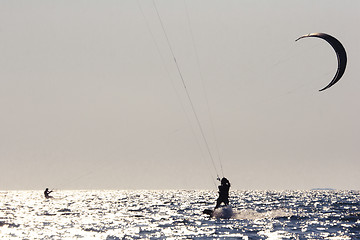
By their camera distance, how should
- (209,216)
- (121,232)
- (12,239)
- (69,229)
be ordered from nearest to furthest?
(12,239), (121,232), (69,229), (209,216)

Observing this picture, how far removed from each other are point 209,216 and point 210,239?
1442cm

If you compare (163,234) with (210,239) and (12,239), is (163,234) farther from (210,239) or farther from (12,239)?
(12,239)

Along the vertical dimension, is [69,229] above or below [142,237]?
above

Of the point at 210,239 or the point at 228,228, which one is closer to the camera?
the point at 210,239

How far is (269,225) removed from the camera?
1203 inches

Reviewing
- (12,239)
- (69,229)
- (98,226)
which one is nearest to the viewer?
(12,239)

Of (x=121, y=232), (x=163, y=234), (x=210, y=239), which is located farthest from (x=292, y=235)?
(x=121, y=232)

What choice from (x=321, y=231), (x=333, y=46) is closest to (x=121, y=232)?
(x=321, y=231)

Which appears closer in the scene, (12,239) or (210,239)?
(210,239)

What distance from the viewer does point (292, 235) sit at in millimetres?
25297

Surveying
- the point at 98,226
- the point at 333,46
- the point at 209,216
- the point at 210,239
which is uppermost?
the point at 333,46

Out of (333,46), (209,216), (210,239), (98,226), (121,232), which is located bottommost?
(210,239)

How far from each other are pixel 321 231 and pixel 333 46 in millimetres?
9709

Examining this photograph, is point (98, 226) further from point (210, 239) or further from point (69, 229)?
point (210, 239)
